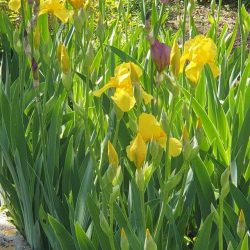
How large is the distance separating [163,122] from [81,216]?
46 centimetres

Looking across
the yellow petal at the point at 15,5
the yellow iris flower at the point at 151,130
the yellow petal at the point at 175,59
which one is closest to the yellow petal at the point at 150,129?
the yellow iris flower at the point at 151,130

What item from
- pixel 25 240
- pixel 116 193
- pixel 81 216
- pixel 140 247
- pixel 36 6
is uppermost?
pixel 36 6

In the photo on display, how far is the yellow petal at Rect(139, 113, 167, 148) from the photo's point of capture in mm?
861

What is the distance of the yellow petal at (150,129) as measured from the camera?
86cm

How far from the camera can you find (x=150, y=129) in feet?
2.86

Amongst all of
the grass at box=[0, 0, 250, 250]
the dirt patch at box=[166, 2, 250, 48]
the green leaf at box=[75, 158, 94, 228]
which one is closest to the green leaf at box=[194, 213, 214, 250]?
the grass at box=[0, 0, 250, 250]

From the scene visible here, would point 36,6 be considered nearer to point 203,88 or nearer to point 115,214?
point 115,214

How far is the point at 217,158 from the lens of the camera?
1481 millimetres

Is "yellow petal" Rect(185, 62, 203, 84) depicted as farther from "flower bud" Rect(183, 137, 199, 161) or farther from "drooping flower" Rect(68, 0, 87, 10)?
"drooping flower" Rect(68, 0, 87, 10)

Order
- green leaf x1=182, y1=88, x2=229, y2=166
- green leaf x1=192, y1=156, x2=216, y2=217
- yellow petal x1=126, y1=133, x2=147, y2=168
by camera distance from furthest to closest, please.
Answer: green leaf x1=182, y1=88, x2=229, y2=166, green leaf x1=192, y1=156, x2=216, y2=217, yellow petal x1=126, y1=133, x2=147, y2=168

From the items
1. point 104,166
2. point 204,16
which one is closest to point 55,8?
point 104,166

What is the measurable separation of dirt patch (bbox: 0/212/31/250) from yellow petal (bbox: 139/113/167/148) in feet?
2.63

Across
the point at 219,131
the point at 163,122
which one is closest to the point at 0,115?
the point at 219,131

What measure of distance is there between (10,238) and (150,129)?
0.89 m
